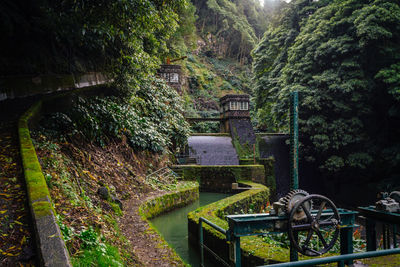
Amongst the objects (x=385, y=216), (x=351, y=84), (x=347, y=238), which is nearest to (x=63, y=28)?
(x=347, y=238)

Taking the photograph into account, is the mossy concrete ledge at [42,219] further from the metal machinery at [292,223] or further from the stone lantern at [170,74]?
the stone lantern at [170,74]

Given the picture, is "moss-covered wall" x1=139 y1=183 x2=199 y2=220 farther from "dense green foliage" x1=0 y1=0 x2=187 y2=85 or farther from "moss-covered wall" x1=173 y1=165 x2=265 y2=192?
"dense green foliage" x1=0 y1=0 x2=187 y2=85

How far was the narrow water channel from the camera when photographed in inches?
211

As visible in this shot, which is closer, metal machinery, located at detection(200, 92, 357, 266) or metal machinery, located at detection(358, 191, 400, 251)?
metal machinery, located at detection(200, 92, 357, 266)

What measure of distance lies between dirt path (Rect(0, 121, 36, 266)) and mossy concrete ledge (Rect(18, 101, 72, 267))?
0.41 feet

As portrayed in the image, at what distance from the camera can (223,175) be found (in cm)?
1301

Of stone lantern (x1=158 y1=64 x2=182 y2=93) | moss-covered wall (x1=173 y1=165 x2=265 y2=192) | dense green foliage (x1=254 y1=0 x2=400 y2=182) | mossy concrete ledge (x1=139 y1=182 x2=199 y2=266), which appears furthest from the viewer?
stone lantern (x1=158 y1=64 x2=182 y2=93)

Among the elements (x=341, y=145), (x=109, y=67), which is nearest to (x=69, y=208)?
(x=109, y=67)

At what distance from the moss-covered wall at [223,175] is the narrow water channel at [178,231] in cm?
383

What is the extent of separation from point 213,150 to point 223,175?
382cm

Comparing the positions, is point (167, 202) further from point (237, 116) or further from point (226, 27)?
point (226, 27)

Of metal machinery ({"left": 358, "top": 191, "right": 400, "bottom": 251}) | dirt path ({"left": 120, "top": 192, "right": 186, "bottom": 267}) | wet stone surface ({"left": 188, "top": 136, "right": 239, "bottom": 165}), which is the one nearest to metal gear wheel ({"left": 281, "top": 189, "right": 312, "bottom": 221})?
metal machinery ({"left": 358, "top": 191, "right": 400, "bottom": 251})

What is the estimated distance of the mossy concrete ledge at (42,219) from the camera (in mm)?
1904

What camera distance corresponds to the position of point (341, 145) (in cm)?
1223
